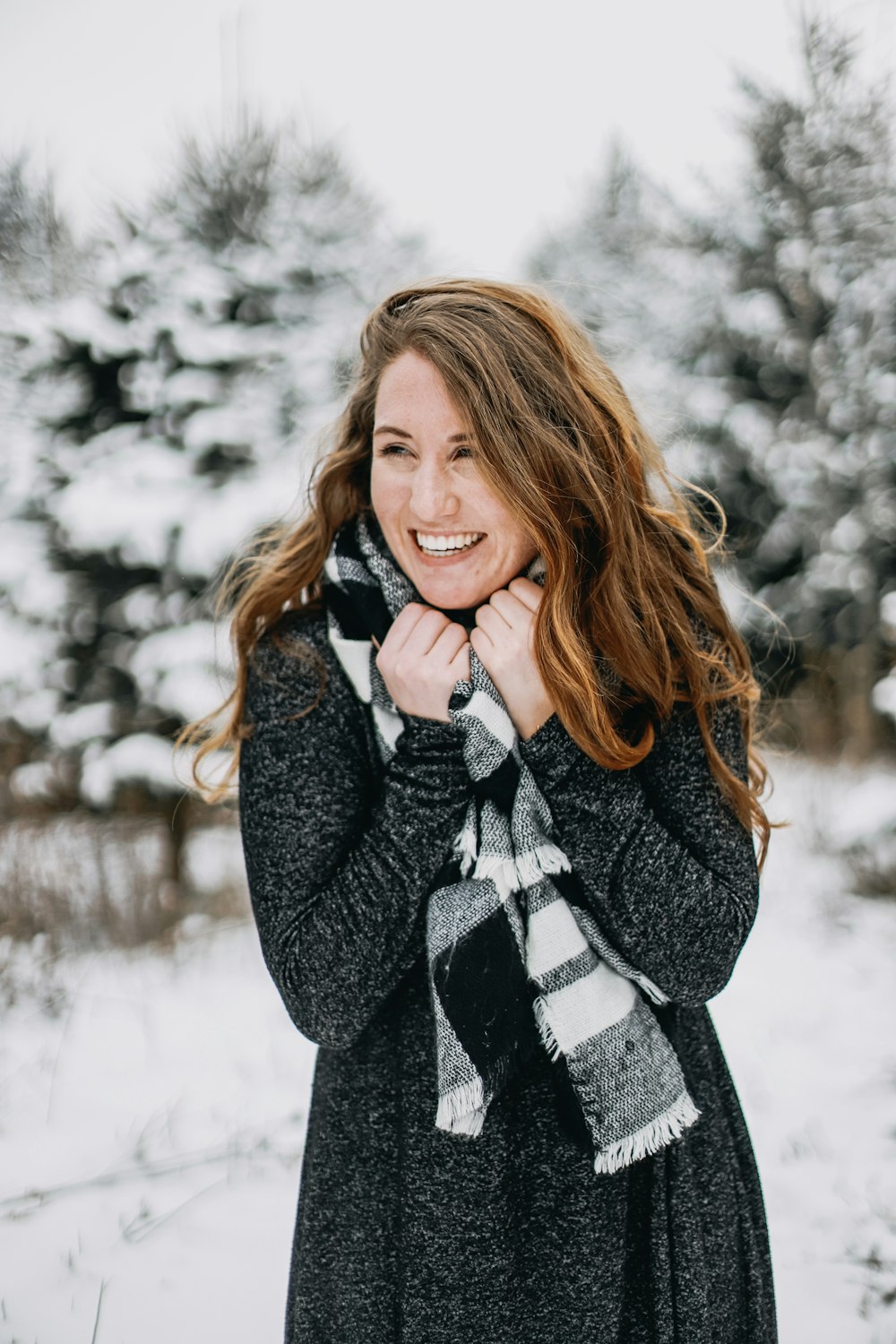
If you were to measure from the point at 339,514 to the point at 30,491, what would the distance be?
12.3 feet

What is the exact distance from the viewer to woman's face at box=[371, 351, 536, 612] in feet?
4.08

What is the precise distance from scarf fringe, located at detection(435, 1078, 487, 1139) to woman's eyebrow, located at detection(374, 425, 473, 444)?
84cm

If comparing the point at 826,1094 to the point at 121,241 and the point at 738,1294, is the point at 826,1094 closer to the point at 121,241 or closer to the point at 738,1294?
the point at 738,1294

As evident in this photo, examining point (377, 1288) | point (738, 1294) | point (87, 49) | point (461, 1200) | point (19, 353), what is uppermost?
point (87, 49)

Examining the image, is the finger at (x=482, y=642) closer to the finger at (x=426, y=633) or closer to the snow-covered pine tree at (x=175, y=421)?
the finger at (x=426, y=633)

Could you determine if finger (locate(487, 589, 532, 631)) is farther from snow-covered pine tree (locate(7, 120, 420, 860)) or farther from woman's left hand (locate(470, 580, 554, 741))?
snow-covered pine tree (locate(7, 120, 420, 860))

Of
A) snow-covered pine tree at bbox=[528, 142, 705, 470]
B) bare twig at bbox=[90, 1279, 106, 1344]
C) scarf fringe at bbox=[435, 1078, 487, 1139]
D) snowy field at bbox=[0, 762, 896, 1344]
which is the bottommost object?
snowy field at bbox=[0, 762, 896, 1344]

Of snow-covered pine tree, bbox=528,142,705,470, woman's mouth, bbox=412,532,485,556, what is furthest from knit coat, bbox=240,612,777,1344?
snow-covered pine tree, bbox=528,142,705,470

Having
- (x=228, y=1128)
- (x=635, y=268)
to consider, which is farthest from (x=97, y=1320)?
(x=635, y=268)

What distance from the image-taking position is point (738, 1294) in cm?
136

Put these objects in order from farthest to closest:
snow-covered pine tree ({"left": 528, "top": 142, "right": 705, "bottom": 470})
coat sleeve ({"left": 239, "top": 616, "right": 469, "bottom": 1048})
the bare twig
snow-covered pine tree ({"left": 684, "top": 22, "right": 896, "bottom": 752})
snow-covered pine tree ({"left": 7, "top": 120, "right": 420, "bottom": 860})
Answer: snow-covered pine tree ({"left": 528, "top": 142, "right": 705, "bottom": 470}) < snow-covered pine tree ({"left": 684, "top": 22, "right": 896, "bottom": 752}) < snow-covered pine tree ({"left": 7, "top": 120, "right": 420, "bottom": 860}) < the bare twig < coat sleeve ({"left": 239, "top": 616, "right": 469, "bottom": 1048})

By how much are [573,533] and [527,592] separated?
111 millimetres

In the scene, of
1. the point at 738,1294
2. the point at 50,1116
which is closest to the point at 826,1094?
the point at 738,1294

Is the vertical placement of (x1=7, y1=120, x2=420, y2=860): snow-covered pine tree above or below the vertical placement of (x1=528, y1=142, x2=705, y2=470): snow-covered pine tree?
below
